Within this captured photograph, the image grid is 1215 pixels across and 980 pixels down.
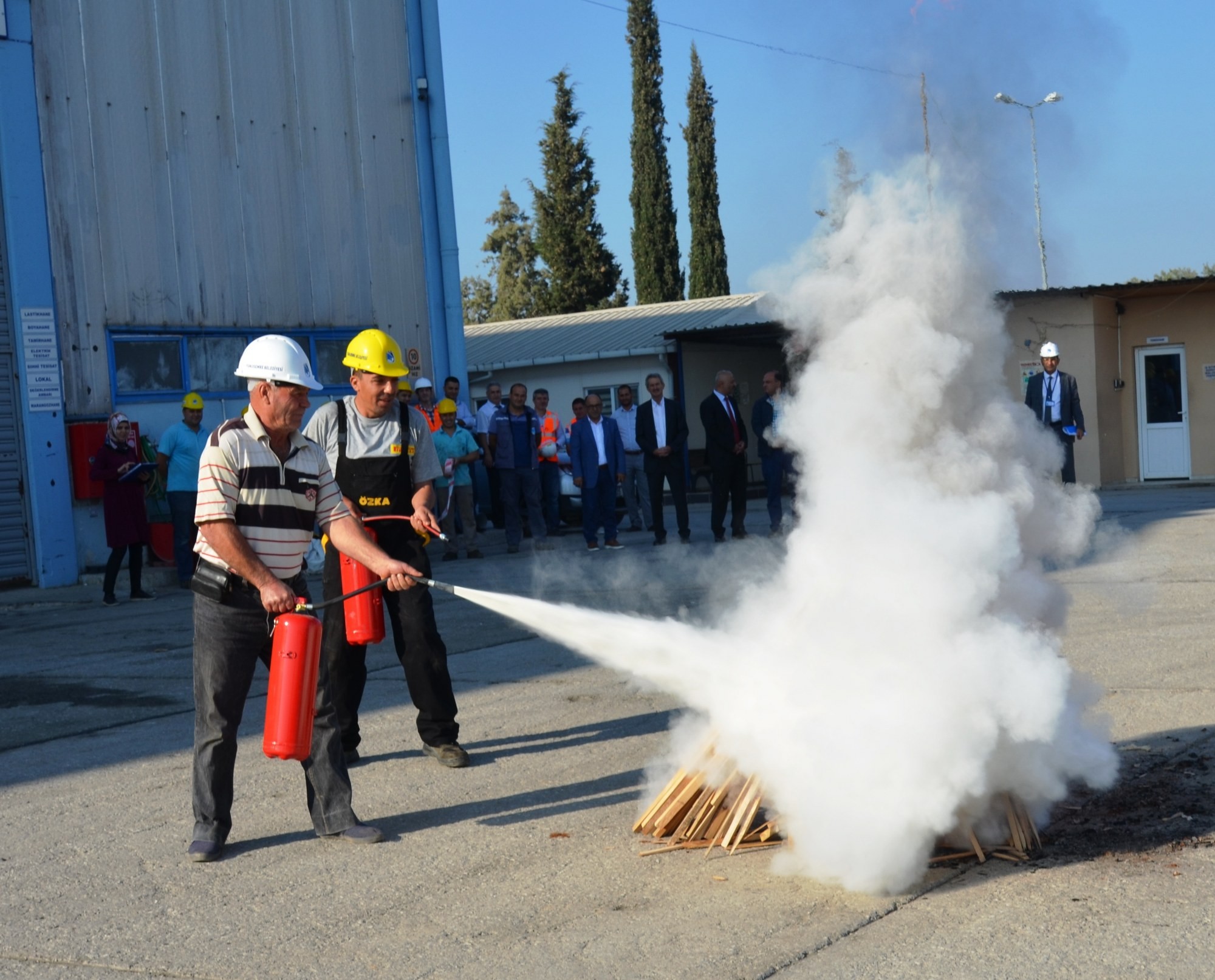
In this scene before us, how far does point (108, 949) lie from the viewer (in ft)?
14.2

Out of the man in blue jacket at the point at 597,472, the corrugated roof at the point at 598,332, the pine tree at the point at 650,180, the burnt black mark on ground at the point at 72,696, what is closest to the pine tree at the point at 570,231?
the pine tree at the point at 650,180

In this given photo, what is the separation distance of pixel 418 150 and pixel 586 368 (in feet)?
46.1

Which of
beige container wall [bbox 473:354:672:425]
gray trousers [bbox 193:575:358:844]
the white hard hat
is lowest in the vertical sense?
gray trousers [bbox 193:575:358:844]

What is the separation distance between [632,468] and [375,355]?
45.6ft

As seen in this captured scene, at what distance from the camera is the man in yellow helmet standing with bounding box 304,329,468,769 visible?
6.53 meters

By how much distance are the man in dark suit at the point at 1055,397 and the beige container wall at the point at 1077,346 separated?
35.4 ft

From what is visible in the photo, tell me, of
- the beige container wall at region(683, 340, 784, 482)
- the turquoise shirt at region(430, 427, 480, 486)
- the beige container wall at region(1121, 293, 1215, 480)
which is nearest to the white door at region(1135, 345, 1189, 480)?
the beige container wall at region(1121, 293, 1215, 480)

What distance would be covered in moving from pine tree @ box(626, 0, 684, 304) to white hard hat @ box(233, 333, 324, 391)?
1778 inches

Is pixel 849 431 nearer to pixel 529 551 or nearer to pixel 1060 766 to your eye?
pixel 1060 766

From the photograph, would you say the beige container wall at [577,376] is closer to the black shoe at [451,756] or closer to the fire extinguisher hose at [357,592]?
the black shoe at [451,756]

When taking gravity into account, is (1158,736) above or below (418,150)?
below

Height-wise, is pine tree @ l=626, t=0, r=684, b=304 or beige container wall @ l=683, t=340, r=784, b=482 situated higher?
pine tree @ l=626, t=0, r=684, b=304

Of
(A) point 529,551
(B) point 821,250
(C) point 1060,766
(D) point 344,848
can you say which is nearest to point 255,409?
(D) point 344,848

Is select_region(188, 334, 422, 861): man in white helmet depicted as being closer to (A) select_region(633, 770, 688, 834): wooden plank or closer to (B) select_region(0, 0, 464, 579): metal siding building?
(A) select_region(633, 770, 688, 834): wooden plank
